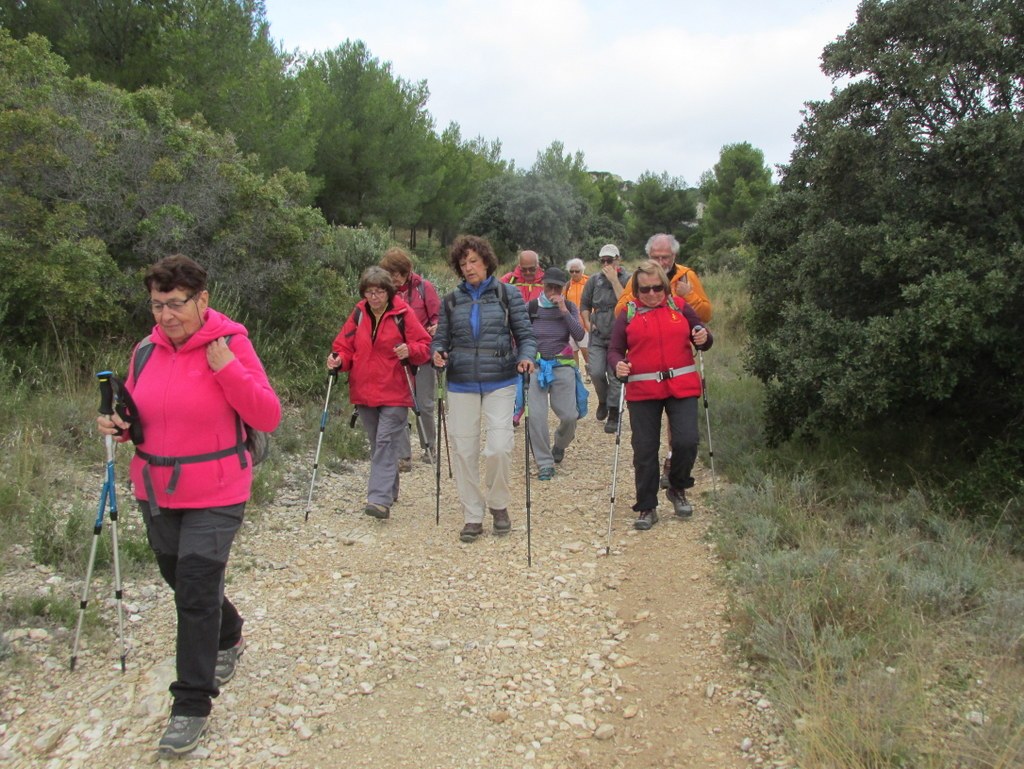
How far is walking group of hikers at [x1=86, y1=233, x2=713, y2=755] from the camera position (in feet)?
10.9

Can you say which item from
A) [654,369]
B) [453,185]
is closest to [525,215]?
[453,185]

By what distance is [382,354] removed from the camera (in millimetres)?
6406

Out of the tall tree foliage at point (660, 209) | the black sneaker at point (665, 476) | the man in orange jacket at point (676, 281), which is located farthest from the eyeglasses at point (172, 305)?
the tall tree foliage at point (660, 209)

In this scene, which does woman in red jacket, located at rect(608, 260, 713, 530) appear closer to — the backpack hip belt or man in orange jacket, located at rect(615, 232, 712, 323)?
the backpack hip belt

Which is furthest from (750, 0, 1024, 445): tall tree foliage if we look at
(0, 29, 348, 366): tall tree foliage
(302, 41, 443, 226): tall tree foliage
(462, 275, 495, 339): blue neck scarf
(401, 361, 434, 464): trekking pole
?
(302, 41, 443, 226): tall tree foliage

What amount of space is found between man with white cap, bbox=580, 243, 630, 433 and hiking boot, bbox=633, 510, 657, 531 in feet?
8.06

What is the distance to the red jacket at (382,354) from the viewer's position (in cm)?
639

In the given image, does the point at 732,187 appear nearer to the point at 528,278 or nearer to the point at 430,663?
the point at 528,278

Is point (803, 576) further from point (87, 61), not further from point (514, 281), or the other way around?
point (87, 61)

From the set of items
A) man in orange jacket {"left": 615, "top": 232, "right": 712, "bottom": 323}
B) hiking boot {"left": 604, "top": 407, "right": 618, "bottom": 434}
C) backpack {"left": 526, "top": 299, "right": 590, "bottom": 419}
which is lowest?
hiking boot {"left": 604, "top": 407, "right": 618, "bottom": 434}

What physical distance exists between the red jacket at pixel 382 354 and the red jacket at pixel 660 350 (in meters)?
1.59

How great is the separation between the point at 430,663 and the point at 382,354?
2826 mm

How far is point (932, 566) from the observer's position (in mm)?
4832

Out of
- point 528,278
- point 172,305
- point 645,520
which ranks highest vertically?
point 528,278
